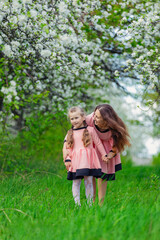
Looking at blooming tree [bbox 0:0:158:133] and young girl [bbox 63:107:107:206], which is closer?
young girl [bbox 63:107:107:206]

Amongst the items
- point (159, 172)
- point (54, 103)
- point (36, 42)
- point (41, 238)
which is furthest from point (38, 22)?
point (159, 172)

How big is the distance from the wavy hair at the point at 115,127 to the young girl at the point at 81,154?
23cm

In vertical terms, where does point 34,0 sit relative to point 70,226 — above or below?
above

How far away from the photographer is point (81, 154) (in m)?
4.29

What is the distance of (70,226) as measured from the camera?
2.81 meters

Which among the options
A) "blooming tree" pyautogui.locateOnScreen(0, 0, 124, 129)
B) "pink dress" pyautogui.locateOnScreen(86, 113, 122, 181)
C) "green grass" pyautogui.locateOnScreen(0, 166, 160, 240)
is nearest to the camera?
"green grass" pyautogui.locateOnScreen(0, 166, 160, 240)

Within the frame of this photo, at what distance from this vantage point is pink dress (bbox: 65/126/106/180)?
4223mm

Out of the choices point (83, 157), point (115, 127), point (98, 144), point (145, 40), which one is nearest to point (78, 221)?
point (83, 157)

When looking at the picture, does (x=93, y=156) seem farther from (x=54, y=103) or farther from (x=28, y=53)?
(x=54, y=103)

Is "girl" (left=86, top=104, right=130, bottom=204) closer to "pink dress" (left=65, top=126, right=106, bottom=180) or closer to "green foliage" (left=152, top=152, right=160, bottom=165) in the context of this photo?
"pink dress" (left=65, top=126, right=106, bottom=180)

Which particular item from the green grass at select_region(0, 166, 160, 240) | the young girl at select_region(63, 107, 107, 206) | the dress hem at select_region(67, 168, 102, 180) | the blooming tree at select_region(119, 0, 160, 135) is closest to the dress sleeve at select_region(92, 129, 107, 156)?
the young girl at select_region(63, 107, 107, 206)

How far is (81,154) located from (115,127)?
0.62 metres

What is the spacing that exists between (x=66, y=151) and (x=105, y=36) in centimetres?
421

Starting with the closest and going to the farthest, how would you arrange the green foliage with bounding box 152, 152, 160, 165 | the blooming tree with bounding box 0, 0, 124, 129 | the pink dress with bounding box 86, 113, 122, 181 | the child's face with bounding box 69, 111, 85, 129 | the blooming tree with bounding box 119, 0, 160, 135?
1. the child's face with bounding box 69, 111, 85, 129
2. the pink dress with bounding box 86, 113, 122, 181
3. the blooming tree with bounding box 0, 0, 124, 129
4. the blooming tree with bounding box 119, 0, 160, 135
5. the green foliage with bounding box 152, 152, 160, 165
